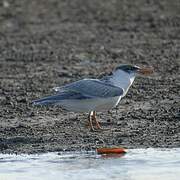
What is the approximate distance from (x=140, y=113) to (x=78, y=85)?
1.37 metres

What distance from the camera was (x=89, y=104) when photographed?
38.4 ft

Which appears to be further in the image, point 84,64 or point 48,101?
A: point 84,64

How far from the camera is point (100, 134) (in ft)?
38.3

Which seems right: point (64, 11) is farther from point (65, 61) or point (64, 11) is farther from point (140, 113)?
point (140, 113)

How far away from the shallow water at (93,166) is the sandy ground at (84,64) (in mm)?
344

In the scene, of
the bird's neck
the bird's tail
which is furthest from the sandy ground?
the bird's neck

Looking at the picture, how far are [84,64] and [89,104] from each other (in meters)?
5.49

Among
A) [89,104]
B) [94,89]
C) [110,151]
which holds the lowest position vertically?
[110,151]

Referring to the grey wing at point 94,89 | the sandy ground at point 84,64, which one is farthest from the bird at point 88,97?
the sandy ground at point 84,64

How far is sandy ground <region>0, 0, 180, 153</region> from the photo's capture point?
1154 cm

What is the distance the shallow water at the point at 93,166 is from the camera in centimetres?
973

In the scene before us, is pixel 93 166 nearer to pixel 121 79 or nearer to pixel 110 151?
pixel 110 151

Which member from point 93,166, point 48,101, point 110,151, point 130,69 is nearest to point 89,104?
point 48,101

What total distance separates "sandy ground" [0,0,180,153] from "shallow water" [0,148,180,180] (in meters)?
0.34
